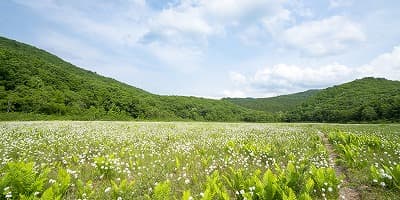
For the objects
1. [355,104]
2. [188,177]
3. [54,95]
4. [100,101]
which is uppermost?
[355,104]

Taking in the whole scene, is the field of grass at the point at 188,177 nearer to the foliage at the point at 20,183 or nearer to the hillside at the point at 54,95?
the foliage at the point at 20,183

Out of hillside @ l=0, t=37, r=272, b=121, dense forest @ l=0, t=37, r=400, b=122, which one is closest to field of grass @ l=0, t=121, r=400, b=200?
dense forest @ l=0, t=37, r=400, b=122

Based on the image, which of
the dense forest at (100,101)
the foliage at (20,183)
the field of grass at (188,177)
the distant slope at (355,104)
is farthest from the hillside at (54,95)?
the distant slope at (355,104)

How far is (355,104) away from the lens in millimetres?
91000

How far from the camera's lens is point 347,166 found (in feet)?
31.9

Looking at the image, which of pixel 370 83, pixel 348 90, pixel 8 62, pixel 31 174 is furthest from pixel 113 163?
pixel 370 83

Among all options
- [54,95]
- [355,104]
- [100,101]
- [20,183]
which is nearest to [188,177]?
[20,183]

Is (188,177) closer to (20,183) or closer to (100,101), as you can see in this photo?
(20,183)

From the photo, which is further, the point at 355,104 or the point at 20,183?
the point at 355,104

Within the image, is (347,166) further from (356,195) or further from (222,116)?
(222,116)

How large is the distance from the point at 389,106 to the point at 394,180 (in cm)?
8235

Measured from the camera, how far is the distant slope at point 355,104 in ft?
245

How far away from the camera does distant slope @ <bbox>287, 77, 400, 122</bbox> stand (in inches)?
2945

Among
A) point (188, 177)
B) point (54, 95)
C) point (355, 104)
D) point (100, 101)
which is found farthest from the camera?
point (355, 104)
